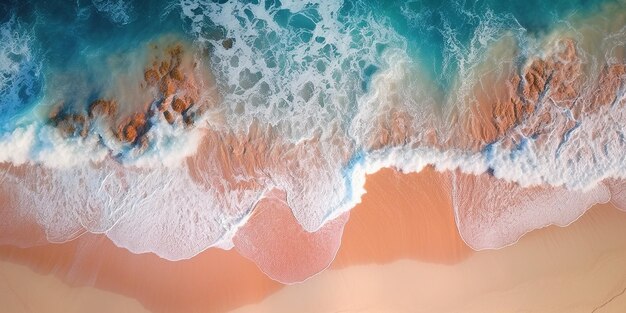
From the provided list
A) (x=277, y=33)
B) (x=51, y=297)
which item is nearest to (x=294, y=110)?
(x=277, y=33)

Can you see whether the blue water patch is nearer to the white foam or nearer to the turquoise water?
the turquoise water

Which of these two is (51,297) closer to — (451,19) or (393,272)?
(393,272)

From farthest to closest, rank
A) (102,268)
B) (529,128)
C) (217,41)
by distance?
(217,41) < (529,128) < (102,268)

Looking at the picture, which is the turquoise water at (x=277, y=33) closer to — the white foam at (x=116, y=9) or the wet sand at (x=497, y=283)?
the white foam at (x=116, y=9)

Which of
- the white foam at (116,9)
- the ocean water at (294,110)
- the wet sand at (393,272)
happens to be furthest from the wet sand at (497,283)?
the white foam at (116,9)

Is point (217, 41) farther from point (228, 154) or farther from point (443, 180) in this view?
point (443, 180)

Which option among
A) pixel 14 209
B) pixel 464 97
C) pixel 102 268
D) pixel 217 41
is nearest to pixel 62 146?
pixel 14 209
